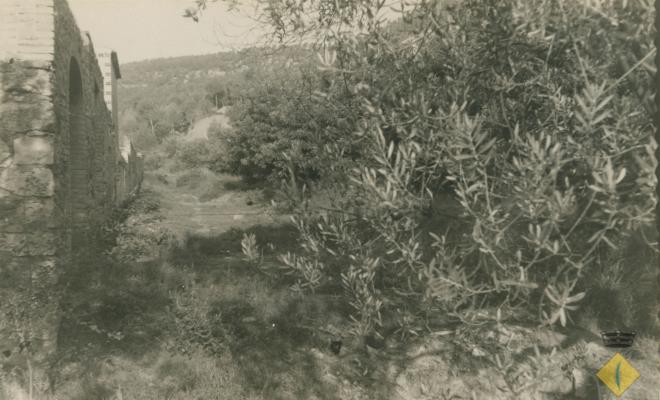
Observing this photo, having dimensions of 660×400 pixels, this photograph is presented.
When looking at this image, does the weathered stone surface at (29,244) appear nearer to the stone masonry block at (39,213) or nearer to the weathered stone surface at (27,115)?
the stone masonry block at (39,213)

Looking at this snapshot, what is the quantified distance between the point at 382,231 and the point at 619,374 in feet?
7.19

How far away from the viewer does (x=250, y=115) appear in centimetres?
1991

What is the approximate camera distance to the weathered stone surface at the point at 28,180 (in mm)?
6082

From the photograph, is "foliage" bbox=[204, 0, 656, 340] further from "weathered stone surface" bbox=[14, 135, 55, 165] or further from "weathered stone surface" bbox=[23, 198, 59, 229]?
"weathered stone surface" bbox=[23, 198, 59, 229]

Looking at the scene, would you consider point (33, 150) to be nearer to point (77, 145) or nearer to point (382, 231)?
point (77, 145)

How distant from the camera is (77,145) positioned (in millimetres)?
9359

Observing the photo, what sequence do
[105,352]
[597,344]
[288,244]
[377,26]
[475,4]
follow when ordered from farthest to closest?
[288,244] < [597,344] < [105,352] < [377,26] < [475,4]

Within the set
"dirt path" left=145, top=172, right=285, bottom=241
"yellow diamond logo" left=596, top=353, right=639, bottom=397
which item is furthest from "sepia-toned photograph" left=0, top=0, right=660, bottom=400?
"dirt path" left=145, top=172, right=285, bottom=241

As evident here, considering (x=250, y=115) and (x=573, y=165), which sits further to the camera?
(x=250, y=115)

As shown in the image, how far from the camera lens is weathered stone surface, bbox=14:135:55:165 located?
6.11 metres

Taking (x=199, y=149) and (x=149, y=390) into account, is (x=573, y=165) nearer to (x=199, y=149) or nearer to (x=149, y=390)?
(x=149, y=390)

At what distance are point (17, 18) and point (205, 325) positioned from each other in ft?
14.8

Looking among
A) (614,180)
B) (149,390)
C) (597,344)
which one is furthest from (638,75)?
(149,390)

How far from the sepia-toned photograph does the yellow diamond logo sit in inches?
0.6
